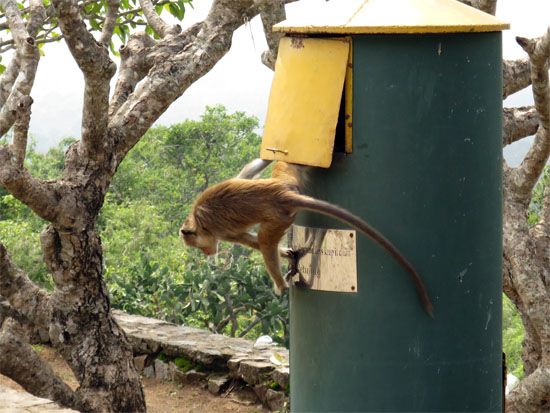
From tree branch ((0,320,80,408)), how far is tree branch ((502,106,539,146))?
10.0 feet

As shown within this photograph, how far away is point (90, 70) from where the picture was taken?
15.2 ft

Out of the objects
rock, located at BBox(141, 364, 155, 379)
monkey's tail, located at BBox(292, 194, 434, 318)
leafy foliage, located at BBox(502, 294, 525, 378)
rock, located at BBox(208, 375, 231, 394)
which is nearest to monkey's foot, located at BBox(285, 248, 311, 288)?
monkey's tail, located at BBox(292, 194, 434, 318)

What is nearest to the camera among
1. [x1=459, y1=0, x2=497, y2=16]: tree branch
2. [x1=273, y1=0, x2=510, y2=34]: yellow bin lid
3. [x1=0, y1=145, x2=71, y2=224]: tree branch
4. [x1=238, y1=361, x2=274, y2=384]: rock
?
[x1=273, y1=0, x2=510, y2=34]: yellow bin lid

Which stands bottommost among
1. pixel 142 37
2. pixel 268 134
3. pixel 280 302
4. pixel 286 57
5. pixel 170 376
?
pixel 170 376

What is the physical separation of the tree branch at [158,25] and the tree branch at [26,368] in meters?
2.09

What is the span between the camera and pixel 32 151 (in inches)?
663

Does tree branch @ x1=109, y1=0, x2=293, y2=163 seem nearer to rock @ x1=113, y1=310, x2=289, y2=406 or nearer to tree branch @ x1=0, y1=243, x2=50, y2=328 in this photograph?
tree branch @ x1=0, y1=243, x2=50, y2=328

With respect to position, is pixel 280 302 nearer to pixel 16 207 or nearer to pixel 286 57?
pixel 286 57

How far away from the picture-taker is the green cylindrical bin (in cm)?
290

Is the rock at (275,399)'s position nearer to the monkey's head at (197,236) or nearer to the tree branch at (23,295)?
the tree branch at (23,295)

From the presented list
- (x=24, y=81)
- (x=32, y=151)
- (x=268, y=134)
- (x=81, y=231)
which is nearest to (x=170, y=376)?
(x=81, y=231)

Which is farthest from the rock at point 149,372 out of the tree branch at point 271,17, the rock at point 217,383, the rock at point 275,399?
the tree branch at point 271,17

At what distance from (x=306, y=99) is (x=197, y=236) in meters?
1.44

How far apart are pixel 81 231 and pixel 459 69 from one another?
2697 millimetres
